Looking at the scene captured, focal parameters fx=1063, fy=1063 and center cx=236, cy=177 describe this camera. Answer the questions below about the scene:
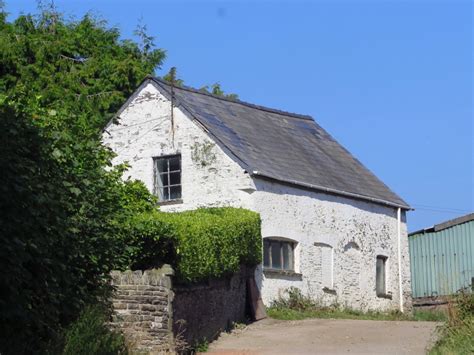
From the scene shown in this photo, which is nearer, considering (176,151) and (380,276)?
(176,151)

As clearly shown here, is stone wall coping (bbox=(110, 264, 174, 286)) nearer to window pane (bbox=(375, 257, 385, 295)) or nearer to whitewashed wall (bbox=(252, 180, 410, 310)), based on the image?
whitewashed wall (bbox=(252, 180, 410, 310))

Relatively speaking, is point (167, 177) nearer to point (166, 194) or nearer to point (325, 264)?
point (166, 194)

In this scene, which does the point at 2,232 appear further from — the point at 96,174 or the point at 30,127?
the point at 96,174

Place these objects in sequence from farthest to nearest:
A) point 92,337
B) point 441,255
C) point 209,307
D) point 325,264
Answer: point 441,255 → point 325,264 → point 209,307 → point 92,337

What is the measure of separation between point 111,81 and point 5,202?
82.9ft

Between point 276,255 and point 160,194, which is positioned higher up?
point 160,194

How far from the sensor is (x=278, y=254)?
27891 millimetres

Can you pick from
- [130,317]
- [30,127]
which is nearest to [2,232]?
[30,127]

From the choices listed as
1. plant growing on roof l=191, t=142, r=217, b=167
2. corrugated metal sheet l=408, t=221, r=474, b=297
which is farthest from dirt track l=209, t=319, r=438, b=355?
corrugated metal sheet l=408, t=221, r=474, b=297

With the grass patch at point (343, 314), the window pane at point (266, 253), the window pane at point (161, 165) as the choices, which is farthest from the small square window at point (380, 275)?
the window pane at point (161, 165)

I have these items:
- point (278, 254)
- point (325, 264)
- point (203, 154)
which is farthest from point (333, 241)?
point (203, 154)

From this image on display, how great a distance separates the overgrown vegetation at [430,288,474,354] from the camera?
17.6m

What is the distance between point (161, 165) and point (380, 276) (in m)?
7.50

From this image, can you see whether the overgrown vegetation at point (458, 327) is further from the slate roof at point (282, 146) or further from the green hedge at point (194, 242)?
the slate roof at point (282, 146)
